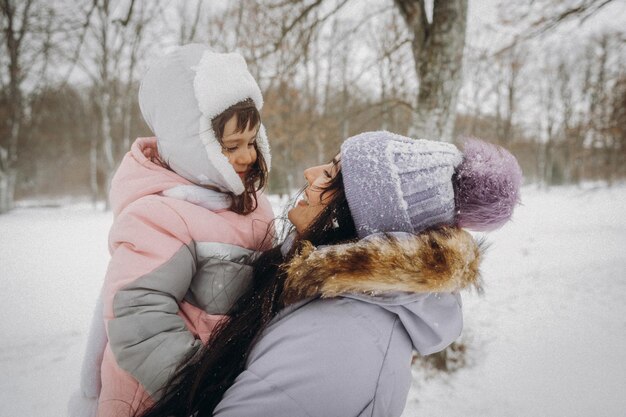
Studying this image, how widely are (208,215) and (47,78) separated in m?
17.0

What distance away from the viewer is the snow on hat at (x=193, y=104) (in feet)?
4.00

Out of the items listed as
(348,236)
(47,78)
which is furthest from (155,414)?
(47,78)

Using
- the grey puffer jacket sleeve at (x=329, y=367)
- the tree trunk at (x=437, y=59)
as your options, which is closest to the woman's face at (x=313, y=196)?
the grey puffer jacket sleeve at (x=329, y=367)

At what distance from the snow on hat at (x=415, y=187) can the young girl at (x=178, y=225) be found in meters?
0.57

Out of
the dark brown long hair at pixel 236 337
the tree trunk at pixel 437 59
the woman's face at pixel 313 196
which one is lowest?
the dark brown long hair at pixel 236 337

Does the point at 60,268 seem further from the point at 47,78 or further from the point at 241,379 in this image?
the point at 47,78

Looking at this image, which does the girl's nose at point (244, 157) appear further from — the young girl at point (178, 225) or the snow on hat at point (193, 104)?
the snow on hat at point (193, 104)

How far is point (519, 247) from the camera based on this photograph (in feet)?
26.8

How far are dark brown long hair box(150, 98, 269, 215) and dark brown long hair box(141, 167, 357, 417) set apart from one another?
0.40 meters

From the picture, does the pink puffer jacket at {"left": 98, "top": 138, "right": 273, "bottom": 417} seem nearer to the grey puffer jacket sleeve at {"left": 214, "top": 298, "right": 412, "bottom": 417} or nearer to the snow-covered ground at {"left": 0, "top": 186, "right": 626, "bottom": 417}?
the grey puffer jacket sleeve at {"left": 214, "top": 298, "right": 412, "bottom": 417}

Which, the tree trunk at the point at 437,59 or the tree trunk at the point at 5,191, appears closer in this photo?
the tree trunk at the point at 437,59

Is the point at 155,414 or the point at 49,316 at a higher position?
the point at 155,414

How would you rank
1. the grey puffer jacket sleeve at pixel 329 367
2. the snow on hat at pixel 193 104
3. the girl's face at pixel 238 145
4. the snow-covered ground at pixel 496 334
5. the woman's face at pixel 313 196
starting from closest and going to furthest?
the grey puffer jacket sleeve at pixel 329 367
the woman's face at pixel 313 196
the snow on hat at pixel 193 104
the girl's face at pixel 238 145
the snow-covered ground at pixel 496 334

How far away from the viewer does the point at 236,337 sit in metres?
0.98
